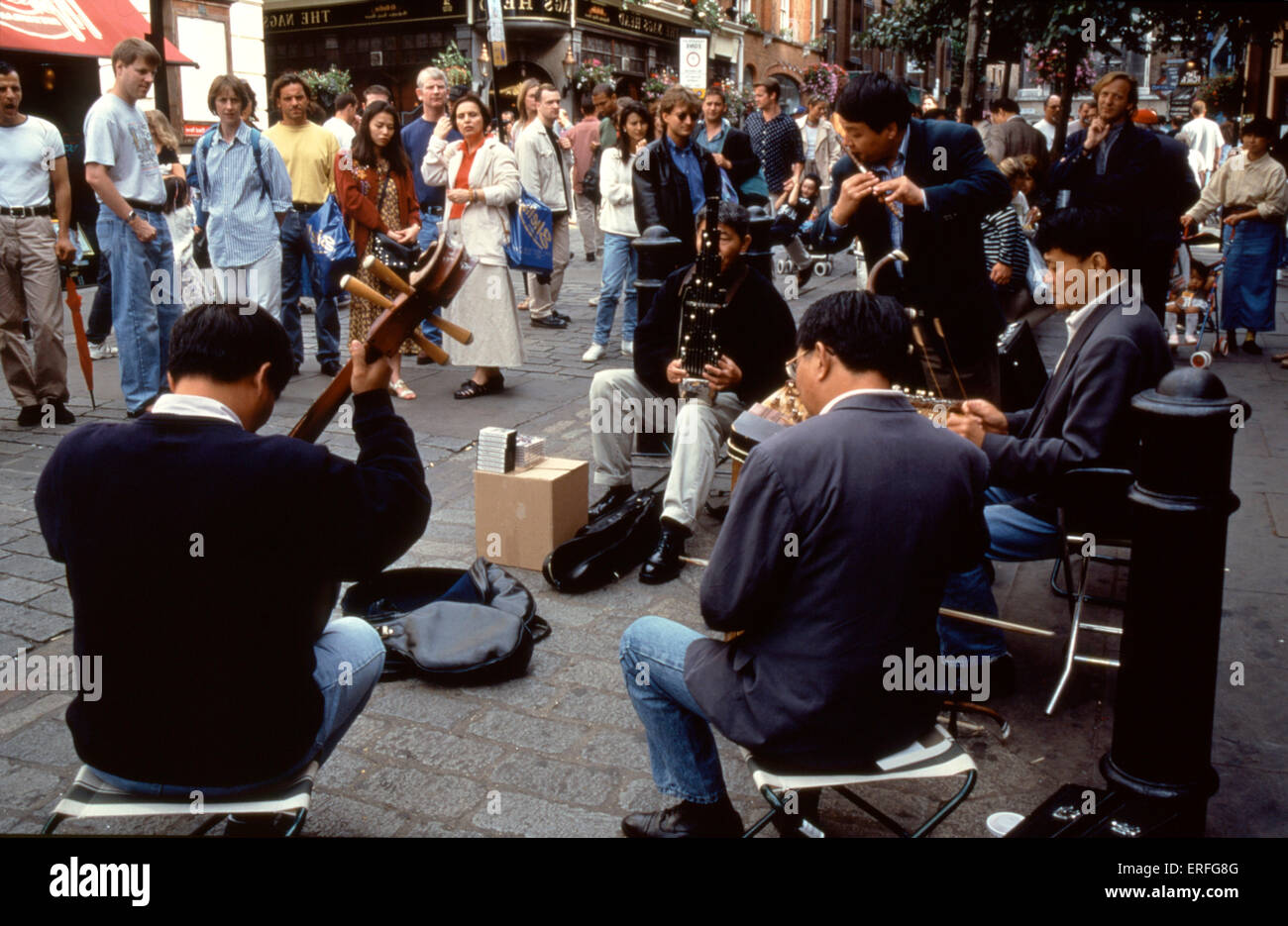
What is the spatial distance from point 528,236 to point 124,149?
2571 millimetres

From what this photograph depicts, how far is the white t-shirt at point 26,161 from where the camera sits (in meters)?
6.72

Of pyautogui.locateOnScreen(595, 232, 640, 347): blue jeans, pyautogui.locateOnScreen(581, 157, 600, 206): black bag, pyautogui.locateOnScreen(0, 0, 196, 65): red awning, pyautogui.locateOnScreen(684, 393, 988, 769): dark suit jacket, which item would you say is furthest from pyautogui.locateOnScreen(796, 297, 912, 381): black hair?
pyautogui.locateOnScreen(0, 0, 196, 65): red awning

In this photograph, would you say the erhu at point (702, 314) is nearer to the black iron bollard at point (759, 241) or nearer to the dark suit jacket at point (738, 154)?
the black iron bollard at point (759, 241)

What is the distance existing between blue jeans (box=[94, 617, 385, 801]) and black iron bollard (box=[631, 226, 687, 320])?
119 inches

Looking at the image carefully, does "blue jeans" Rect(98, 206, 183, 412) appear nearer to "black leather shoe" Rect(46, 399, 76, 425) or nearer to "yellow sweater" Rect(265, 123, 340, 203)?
"black leather shoe" Rect(46, 399, 76, 425)

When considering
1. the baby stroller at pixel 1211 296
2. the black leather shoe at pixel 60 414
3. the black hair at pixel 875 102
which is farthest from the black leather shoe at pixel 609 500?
the baby stroller at pixel 1211 296

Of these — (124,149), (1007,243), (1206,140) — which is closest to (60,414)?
(124,149)

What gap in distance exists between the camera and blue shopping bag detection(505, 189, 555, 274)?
7922mm

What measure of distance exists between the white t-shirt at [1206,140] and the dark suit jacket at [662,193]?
10.8 metres

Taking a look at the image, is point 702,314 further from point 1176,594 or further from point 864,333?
point 1176,594

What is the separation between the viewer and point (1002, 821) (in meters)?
3.11
